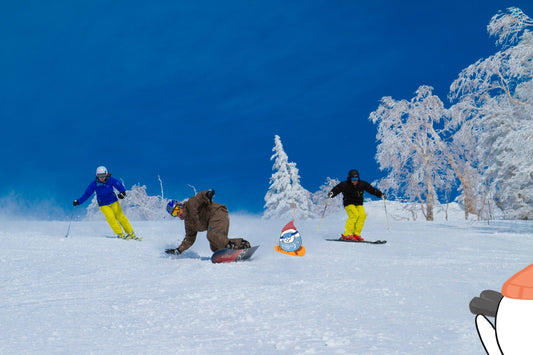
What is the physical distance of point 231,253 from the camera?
6621 mm

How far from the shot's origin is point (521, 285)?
0.99m

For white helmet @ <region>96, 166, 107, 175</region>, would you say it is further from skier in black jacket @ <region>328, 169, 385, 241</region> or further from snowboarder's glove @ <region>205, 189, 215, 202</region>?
skier in black jacket @ <region>328, 169, 385, 241</region>

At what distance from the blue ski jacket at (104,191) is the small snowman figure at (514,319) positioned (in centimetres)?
1004

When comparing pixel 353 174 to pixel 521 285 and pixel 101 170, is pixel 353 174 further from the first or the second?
pixel 521 285

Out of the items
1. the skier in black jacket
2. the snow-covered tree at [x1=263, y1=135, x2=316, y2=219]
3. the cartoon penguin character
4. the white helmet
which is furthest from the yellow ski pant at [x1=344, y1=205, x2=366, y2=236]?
the snow-covered tree at [x1=263, y1=135, x2=316, y2=219]

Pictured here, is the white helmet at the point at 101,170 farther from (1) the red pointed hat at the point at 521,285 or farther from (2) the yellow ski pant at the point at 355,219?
(1) the red pointed hat at the point at 521,285

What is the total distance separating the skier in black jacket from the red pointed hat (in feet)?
30.7

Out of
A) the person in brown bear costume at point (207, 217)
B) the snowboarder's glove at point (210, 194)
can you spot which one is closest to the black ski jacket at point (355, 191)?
the person in brown bear costume at point (207, 217)

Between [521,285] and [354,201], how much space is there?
31.5 feet

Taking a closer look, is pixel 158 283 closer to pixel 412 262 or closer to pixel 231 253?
pixel 231 253

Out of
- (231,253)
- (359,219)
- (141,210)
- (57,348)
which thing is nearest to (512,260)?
(359,219)

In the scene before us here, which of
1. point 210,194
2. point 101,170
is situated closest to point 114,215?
point 101,170

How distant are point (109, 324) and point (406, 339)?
90.8 inches

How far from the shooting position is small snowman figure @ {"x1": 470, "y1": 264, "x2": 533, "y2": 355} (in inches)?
38.8
